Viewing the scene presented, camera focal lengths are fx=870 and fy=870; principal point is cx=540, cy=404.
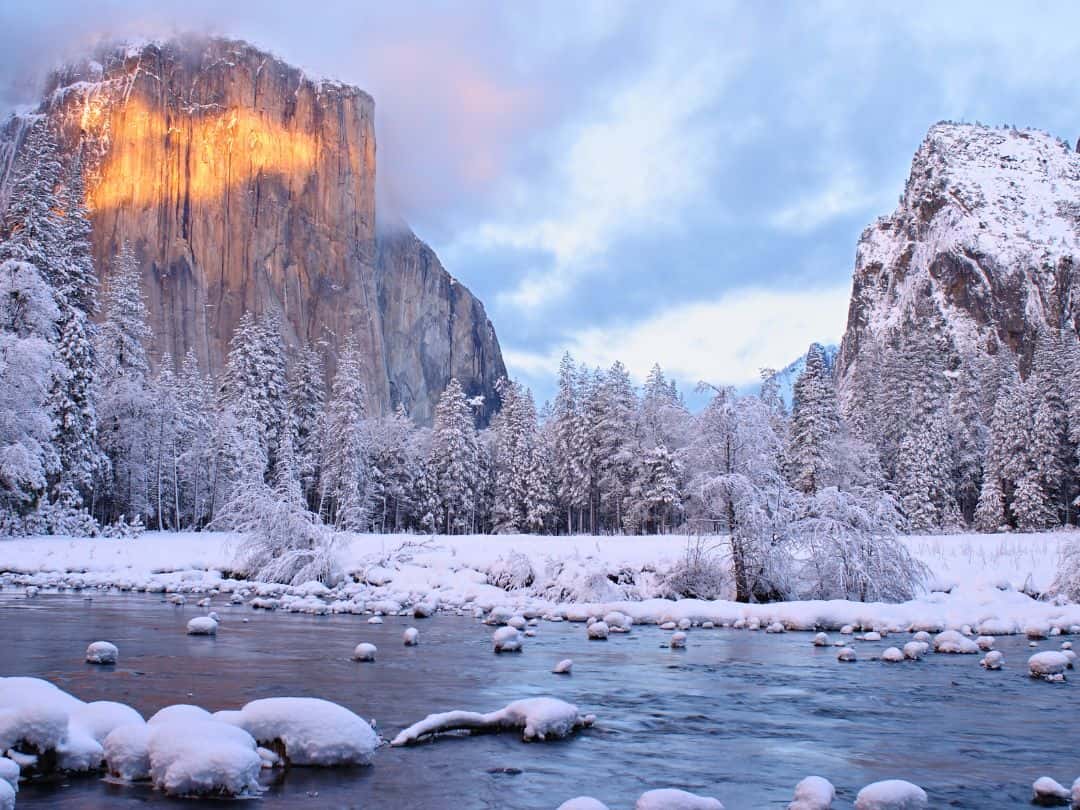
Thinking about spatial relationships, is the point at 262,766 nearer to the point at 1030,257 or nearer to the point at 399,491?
the point at 399,491

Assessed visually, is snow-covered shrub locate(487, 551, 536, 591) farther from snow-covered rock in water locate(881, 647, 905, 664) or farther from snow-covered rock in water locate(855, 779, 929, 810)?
snow-covered rock in water locate(855, 779, 929, 810)

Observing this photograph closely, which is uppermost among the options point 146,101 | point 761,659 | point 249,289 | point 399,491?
point 146,101

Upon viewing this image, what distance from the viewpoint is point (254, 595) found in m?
21.1

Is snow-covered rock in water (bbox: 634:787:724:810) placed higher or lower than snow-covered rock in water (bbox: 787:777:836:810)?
higher

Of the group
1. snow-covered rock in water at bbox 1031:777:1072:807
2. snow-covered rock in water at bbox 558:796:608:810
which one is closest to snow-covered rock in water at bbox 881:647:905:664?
snow-covered rock in water at bbox 1031:777:1072:807

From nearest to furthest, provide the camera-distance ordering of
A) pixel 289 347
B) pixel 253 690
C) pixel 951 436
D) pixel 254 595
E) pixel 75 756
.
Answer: pixel 75 756, pixel 253 690, pixel 254 595, pixel 951 436, pixel 289 347

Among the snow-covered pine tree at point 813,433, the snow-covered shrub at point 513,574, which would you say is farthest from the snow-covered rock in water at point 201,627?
the snow-covered pine tree at point 813,433

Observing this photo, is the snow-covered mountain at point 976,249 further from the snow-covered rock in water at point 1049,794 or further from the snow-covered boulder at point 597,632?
the snow-covered rock in water at point 1049,794

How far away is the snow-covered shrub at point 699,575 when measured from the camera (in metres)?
21.4

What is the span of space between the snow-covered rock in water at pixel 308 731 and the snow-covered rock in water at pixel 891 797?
340 centimetres

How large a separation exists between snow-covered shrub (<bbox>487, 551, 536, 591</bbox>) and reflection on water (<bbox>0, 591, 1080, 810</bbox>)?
22.2 feet

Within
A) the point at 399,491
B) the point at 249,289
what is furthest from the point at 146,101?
the point at 399,491

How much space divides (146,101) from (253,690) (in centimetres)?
11413

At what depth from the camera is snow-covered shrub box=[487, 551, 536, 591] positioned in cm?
2275
